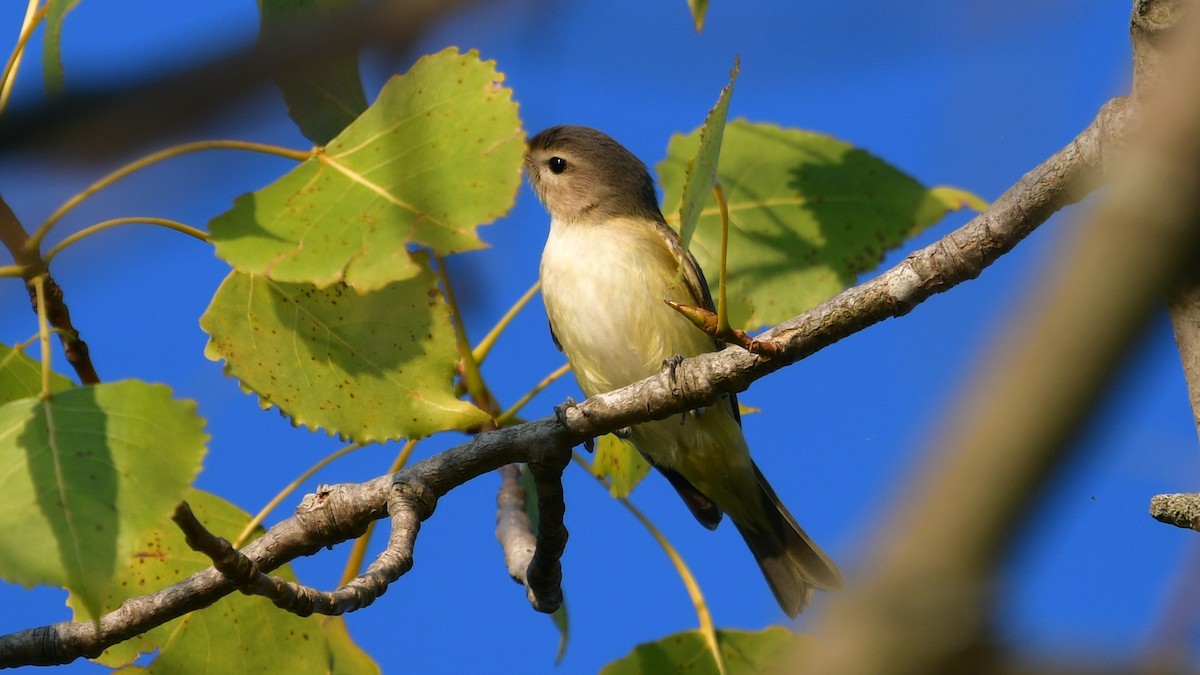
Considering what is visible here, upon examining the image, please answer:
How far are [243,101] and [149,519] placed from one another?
1.10 m

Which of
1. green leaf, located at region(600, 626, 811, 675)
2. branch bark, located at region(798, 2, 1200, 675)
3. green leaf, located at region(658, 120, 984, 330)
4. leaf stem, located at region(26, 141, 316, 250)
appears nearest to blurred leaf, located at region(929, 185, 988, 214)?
green leaf, located at region(658, 120, 984, 330)

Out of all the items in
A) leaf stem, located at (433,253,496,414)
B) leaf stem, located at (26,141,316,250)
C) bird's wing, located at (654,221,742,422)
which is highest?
bird's wing, located at (654,221,742,422)

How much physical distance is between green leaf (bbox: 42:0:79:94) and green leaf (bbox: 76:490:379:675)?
1.32m

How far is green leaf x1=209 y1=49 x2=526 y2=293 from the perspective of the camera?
2.77 m

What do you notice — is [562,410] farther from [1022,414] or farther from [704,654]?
[1022,414]

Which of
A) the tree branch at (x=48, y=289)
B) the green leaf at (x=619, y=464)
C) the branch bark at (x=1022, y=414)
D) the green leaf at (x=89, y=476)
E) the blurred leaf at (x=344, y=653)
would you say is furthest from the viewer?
the green leaf at (x=619, y=464)

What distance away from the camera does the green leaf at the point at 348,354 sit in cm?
318

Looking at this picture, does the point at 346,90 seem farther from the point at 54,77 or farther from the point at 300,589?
the point at 300,589

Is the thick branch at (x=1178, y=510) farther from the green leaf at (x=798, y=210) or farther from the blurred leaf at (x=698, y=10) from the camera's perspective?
the green leaf at (x=798, y=210)

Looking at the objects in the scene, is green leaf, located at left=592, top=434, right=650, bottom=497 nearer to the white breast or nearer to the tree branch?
the white breast

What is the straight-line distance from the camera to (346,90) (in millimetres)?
3852

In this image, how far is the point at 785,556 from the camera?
4953 millimetres

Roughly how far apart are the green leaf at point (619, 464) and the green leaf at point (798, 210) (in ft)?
2.24

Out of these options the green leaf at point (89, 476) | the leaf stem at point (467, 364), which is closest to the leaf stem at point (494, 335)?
the leaf stem at point (467, 364)
